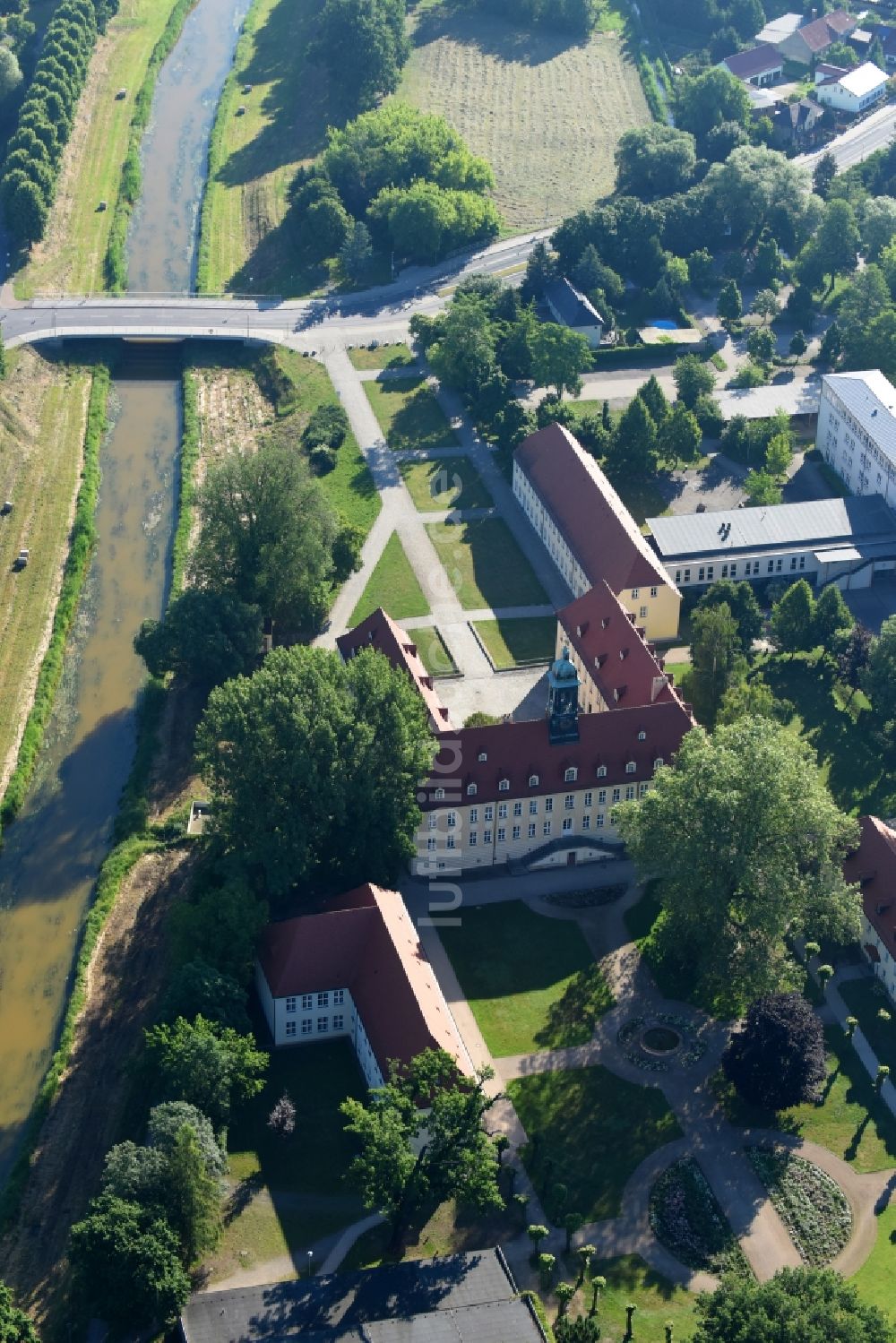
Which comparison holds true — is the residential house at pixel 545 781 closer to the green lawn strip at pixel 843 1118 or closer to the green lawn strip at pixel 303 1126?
the green lawn strip at pixel 303 1126

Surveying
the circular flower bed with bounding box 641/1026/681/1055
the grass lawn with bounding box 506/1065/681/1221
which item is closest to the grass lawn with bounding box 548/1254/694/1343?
the grass lawn with bounding box 506/1065/681/1221

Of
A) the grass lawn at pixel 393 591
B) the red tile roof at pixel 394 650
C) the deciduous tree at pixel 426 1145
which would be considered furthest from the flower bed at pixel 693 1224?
the grass lawn at pixel 393 591

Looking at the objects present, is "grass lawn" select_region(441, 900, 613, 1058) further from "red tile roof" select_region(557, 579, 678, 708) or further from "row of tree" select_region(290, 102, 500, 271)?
"row of tree" select_region(290, 102, 500, 271)

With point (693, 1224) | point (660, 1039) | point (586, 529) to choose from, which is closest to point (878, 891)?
point (660, 1039)

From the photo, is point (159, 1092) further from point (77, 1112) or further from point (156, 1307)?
point (156, 1307)

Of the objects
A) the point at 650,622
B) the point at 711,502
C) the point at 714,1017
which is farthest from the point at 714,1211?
the point at 711,502

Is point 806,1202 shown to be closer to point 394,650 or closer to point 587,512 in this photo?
point 394,650
